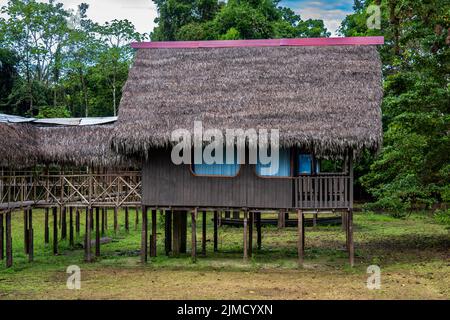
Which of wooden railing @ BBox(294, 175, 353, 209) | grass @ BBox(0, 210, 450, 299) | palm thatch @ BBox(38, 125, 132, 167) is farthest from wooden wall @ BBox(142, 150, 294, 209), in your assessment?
palm thatch @ BBox(38, 125, 132, 167)

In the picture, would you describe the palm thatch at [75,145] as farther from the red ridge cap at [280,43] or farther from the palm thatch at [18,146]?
the red ridge cap at [280,43]

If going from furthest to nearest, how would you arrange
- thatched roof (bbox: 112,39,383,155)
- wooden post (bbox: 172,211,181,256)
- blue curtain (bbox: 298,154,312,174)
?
wooden post (bbox: 172,211,181,256), blue curtain (bbox: 298,154,312,174), thatched roof (bbox: 112,39,383,155)

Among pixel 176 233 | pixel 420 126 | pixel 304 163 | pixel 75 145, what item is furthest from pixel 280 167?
pixel 75 145

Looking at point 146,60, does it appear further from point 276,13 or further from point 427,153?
point 276,13

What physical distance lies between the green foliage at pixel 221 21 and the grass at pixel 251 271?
585 inches

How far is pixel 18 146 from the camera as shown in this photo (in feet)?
65.1

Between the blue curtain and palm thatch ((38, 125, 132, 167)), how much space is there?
16.6ft

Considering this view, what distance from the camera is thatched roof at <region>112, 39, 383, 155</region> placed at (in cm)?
1800

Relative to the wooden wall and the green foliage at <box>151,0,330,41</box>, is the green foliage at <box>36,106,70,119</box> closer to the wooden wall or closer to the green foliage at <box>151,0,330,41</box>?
the green foliage at <box>151,0,330,41</box>

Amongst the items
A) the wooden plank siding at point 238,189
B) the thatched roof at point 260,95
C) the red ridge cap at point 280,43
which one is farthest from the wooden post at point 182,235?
the red ridge cap at point 280,43

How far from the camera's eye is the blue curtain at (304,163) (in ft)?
64.5

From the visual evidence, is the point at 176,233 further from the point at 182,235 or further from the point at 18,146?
the point at 18,146

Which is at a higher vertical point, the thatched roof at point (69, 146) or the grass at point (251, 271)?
the thatched roof at point (69, 146)

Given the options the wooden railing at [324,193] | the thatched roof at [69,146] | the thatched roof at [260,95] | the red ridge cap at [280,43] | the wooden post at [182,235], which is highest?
the red ridge cap at [280,43]
